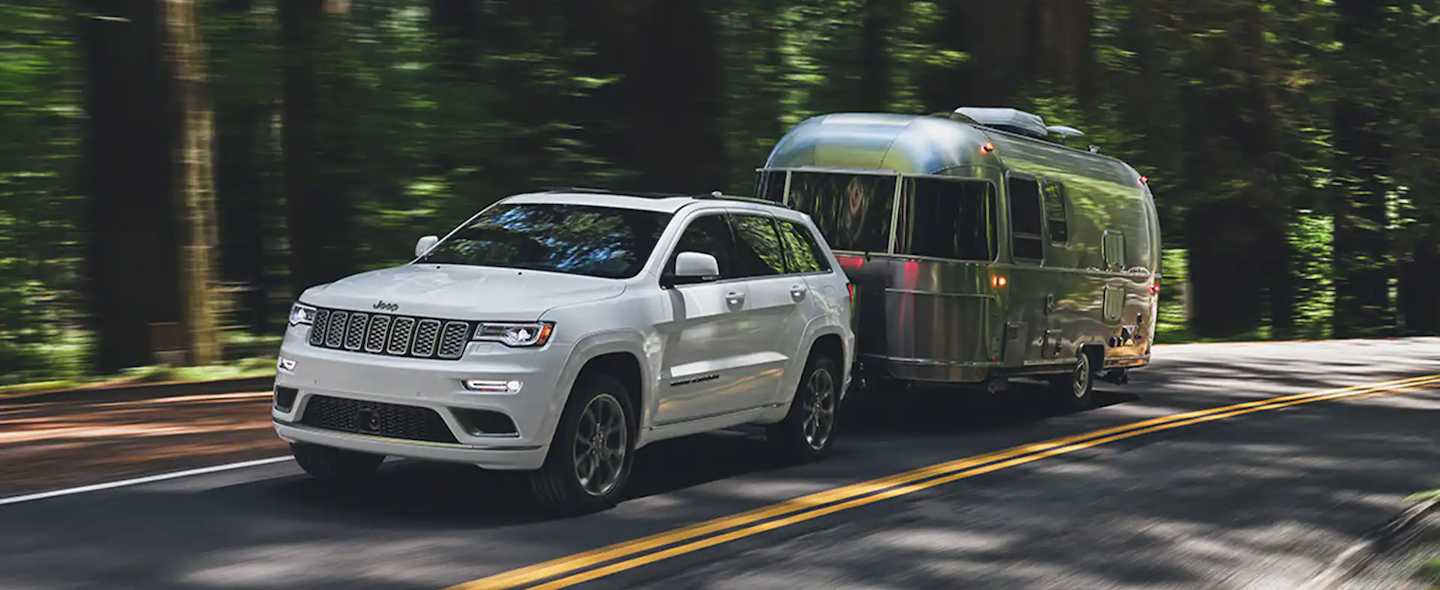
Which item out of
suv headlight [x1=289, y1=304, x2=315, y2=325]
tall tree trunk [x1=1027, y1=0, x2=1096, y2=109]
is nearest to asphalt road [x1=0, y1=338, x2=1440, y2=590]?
suv headlight [x1=289, y1=304, x2=315, y2=325]

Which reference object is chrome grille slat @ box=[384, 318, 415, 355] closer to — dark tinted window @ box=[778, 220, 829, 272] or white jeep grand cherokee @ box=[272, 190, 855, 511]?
white jeep grand cherokee @ box=[272, 190, 855, 511]

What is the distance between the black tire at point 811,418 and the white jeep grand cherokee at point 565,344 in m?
0.02

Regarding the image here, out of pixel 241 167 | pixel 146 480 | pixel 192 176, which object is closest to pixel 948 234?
pixel 146 480

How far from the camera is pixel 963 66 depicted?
27484 mm

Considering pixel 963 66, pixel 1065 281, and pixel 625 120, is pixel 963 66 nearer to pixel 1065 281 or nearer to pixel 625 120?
pixel 625 120

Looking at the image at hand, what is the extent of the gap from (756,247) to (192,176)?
8.50m

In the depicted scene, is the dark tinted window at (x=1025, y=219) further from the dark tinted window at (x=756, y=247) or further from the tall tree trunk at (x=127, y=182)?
the tall tree trunk at (x=127, y=182)

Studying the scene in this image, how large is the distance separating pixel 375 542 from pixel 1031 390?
11.0m

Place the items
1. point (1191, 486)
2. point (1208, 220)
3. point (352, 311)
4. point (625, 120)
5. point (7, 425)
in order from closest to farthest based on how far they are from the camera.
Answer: point (352, 311) < point (1191, 486) < point (7, 425) < point (625, 120) < point (1208, 220)

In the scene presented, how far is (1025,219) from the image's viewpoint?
1493 cm

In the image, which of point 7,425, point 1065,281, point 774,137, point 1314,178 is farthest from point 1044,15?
point 7,425

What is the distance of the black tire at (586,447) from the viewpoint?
9086mm

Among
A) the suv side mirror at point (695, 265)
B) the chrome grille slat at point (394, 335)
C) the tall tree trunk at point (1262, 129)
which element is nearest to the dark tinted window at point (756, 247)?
the suv side mirror at point (695, 265)

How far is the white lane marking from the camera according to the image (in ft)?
30.9
